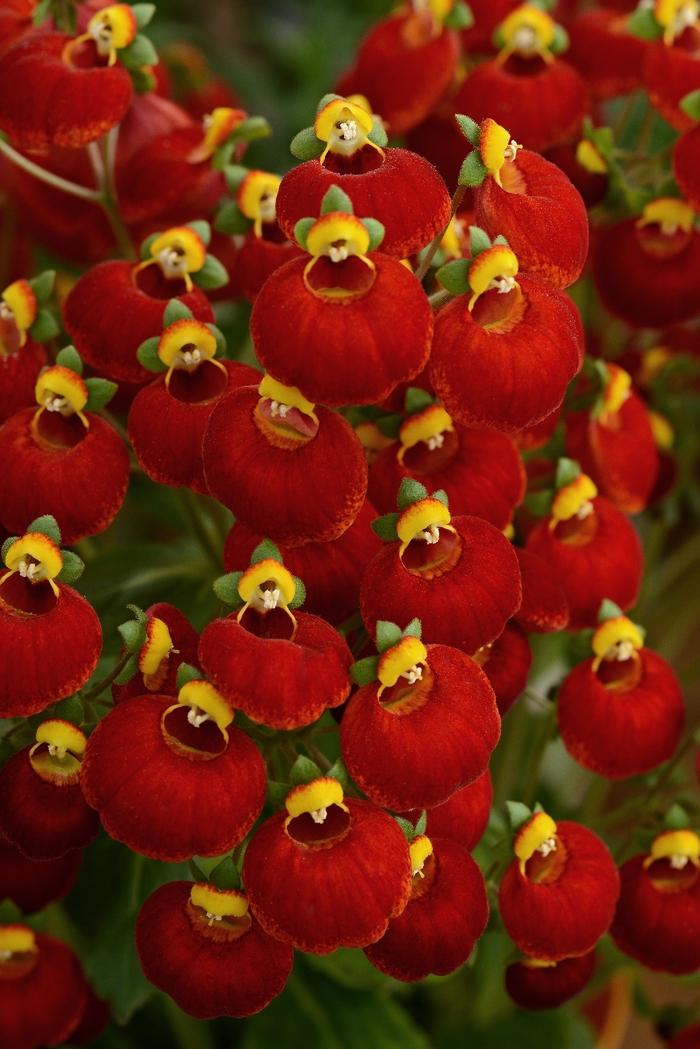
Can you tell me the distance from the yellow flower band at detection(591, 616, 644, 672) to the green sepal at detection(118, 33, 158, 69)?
33cm

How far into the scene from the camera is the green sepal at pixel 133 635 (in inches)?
16.8

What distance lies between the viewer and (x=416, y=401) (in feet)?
1.58

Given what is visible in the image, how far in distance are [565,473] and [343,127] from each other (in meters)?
0.19

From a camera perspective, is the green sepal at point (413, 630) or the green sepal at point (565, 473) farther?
the green sepal at point (565, 473)

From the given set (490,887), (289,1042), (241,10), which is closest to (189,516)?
(490,887)

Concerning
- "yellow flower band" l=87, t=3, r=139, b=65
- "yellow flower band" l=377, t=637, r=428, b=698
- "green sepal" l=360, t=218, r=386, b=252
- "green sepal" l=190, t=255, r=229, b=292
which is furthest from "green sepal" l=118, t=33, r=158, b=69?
"yellow flower band" l=377, t=637, r=428, b=698

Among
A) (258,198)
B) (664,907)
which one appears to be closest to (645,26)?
(258,198)

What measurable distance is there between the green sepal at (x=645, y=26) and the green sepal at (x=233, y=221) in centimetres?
23

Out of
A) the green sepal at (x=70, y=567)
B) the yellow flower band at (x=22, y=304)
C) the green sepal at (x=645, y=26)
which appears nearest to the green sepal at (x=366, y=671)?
the green sepal at (x=70, y=567)

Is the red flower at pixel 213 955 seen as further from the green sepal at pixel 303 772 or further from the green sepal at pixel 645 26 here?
the green sepal at pixel 645 26

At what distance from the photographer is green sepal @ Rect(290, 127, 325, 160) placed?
1.49ft

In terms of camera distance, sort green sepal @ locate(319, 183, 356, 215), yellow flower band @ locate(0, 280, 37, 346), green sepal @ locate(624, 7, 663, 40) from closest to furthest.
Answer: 1. green sepal @ locate(319, 183, 356, 215)
2. yellow flower band @ locate(0, 280, 37, 346)
3. green sepal @ locate(624, 7, 663, 40)

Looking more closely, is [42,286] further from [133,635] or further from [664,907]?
[664,907]

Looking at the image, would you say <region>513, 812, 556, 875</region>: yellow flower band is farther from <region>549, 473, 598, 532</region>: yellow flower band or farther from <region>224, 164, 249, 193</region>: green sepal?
<region>224, 164, 249, 193</region>: green sepal
